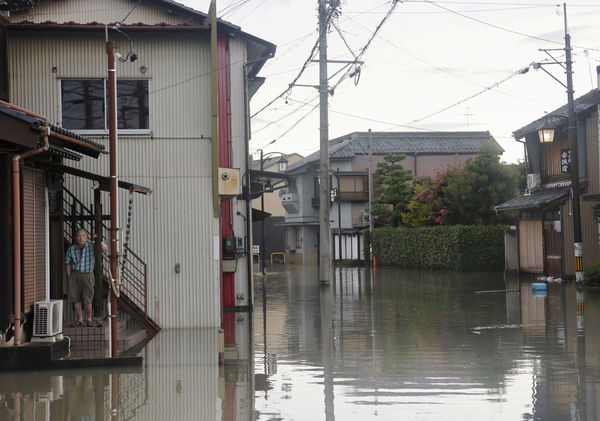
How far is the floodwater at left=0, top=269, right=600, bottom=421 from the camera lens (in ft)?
28.8

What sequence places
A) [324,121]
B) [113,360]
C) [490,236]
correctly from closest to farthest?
1. [113,360]
2. [324,121]
3. [490,236]

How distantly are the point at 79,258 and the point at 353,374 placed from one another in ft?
16.5

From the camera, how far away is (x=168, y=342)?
1455 cm

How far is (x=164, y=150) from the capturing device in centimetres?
1698

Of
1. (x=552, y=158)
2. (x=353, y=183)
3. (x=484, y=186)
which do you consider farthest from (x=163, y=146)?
(x=353, y=183)

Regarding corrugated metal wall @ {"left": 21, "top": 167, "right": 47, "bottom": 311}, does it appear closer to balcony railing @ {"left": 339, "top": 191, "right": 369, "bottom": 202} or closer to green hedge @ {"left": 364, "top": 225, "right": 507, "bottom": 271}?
green hedge @ {"left": 364, "top": 225, "right": 507, "bottom": 271}

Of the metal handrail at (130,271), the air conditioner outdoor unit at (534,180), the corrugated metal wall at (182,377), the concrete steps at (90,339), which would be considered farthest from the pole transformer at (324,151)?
the concrete steps at (90,339)

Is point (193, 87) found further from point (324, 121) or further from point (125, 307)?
point (324, 121)

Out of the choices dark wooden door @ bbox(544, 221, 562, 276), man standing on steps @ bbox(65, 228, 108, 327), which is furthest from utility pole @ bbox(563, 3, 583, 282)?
man standing on steps @ bbox(65, 228, 108, 327)

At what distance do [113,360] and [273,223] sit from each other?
63.5 metres

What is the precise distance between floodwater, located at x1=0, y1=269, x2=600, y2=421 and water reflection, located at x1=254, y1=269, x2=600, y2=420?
0.02 m

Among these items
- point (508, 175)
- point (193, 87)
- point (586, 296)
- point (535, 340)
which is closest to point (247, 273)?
point (193, 87)

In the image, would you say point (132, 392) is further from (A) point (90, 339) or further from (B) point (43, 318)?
(A) point (90, 339)

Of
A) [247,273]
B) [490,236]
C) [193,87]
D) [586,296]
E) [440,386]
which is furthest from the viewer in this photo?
[490,236]
